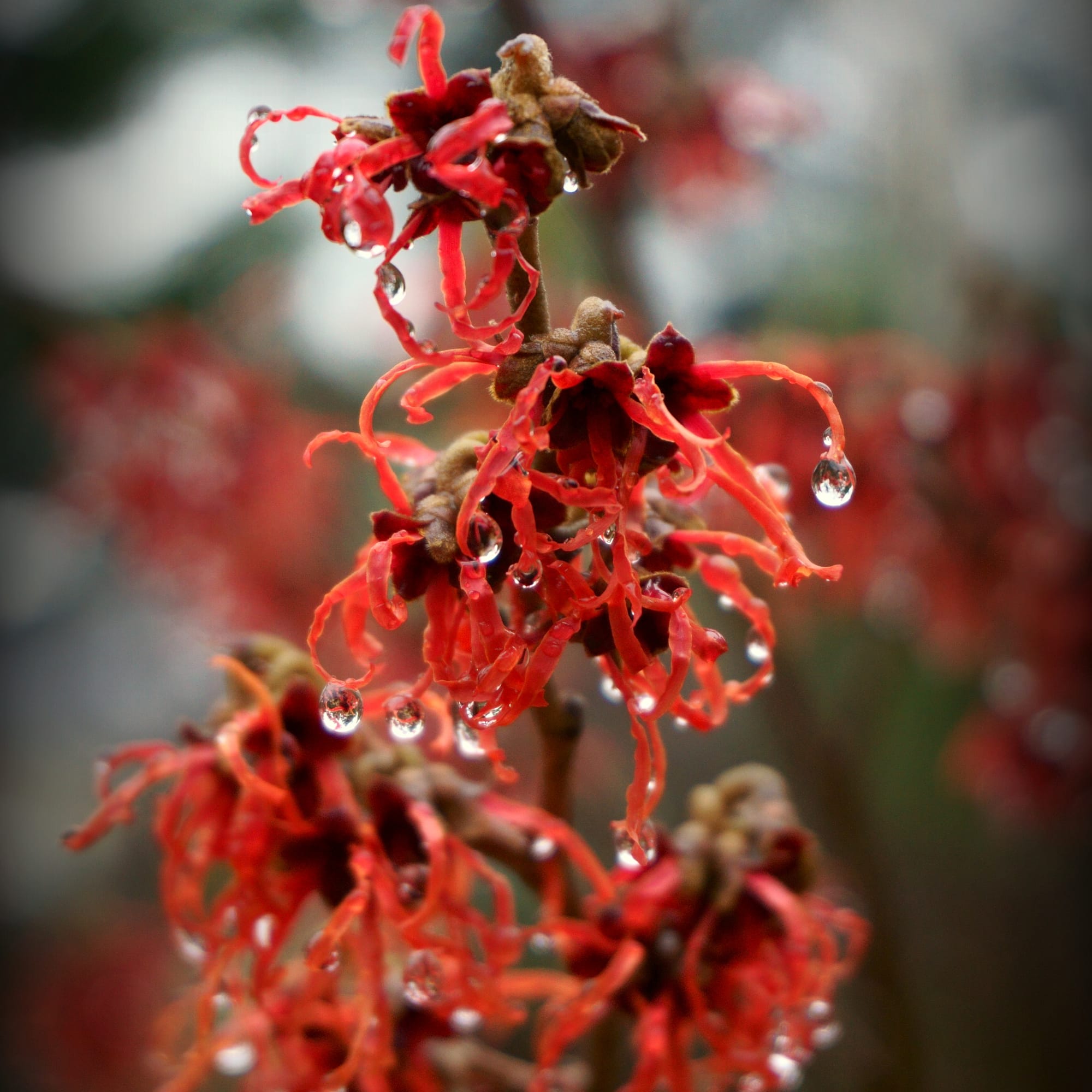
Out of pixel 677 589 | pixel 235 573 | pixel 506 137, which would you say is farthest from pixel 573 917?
pixel 235 573

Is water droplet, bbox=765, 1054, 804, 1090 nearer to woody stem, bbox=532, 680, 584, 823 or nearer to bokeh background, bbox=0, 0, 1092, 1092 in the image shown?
woody stem, bbox=532, 680, 584, 823

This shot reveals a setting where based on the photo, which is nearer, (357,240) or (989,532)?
(357,240)

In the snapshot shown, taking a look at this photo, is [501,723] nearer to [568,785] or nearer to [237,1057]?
[568,785]

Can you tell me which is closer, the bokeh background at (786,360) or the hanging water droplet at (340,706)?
the hanging water droplet at (340,706)

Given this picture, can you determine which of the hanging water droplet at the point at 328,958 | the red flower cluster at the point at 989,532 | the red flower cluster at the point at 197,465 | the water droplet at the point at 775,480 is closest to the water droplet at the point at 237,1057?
the hanging water droplet at the point at 328,958

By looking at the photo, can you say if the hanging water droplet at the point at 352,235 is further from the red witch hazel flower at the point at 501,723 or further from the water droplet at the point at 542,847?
the water droplet at the point at 542,847

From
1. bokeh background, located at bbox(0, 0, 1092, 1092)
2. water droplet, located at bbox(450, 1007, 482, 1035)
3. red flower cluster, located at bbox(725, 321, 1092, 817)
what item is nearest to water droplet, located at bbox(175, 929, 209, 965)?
water droplet, located at bbox(450, 1007, 482, 1035)

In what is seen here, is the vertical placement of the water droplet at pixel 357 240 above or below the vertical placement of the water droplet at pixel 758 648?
above

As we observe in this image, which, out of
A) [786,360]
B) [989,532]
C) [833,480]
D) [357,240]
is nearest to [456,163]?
[357,240]
